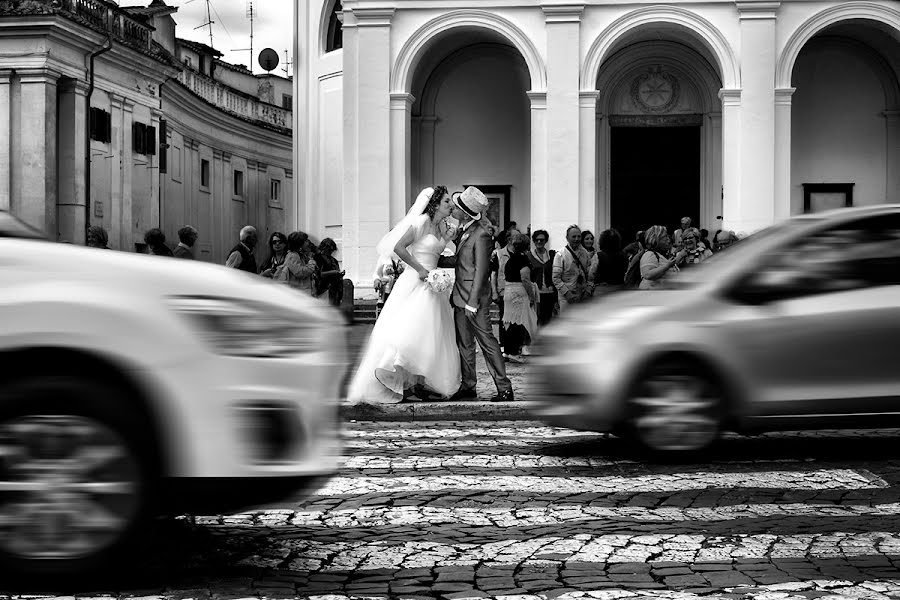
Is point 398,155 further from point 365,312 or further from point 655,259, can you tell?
point 655,259

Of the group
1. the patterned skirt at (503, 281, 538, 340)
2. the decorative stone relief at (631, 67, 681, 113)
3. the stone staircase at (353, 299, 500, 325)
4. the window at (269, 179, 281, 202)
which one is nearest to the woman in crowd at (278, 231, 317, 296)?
the patterned skirt at (503, 281, 538, 340)

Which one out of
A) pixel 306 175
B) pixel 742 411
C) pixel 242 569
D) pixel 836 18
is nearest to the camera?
pixel 242 569

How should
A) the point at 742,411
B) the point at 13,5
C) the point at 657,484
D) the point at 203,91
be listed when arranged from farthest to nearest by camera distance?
the point at 203,91, the point at 13,5, the point at 742,411, the point at 657,484

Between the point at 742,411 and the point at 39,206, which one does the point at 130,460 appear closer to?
the point at 742,411

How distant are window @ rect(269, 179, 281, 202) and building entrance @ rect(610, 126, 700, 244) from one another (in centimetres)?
2954

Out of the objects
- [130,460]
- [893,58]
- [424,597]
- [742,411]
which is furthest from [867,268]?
[893,58]

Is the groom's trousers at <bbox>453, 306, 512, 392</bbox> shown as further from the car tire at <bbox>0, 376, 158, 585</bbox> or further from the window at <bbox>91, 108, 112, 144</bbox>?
the window at <bbox>91, 108, 112, 144</bbox>

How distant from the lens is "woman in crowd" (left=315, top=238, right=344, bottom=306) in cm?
1655

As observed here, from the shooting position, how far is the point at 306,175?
32406 mm

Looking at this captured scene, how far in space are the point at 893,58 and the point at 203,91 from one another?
28.9 m

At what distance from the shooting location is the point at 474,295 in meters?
11.9

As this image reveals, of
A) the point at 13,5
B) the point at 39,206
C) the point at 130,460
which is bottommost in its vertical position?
the point at 130,460

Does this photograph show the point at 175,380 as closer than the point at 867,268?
Yes

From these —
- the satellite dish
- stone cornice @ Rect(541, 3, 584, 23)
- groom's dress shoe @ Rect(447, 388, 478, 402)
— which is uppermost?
the satellite dish
